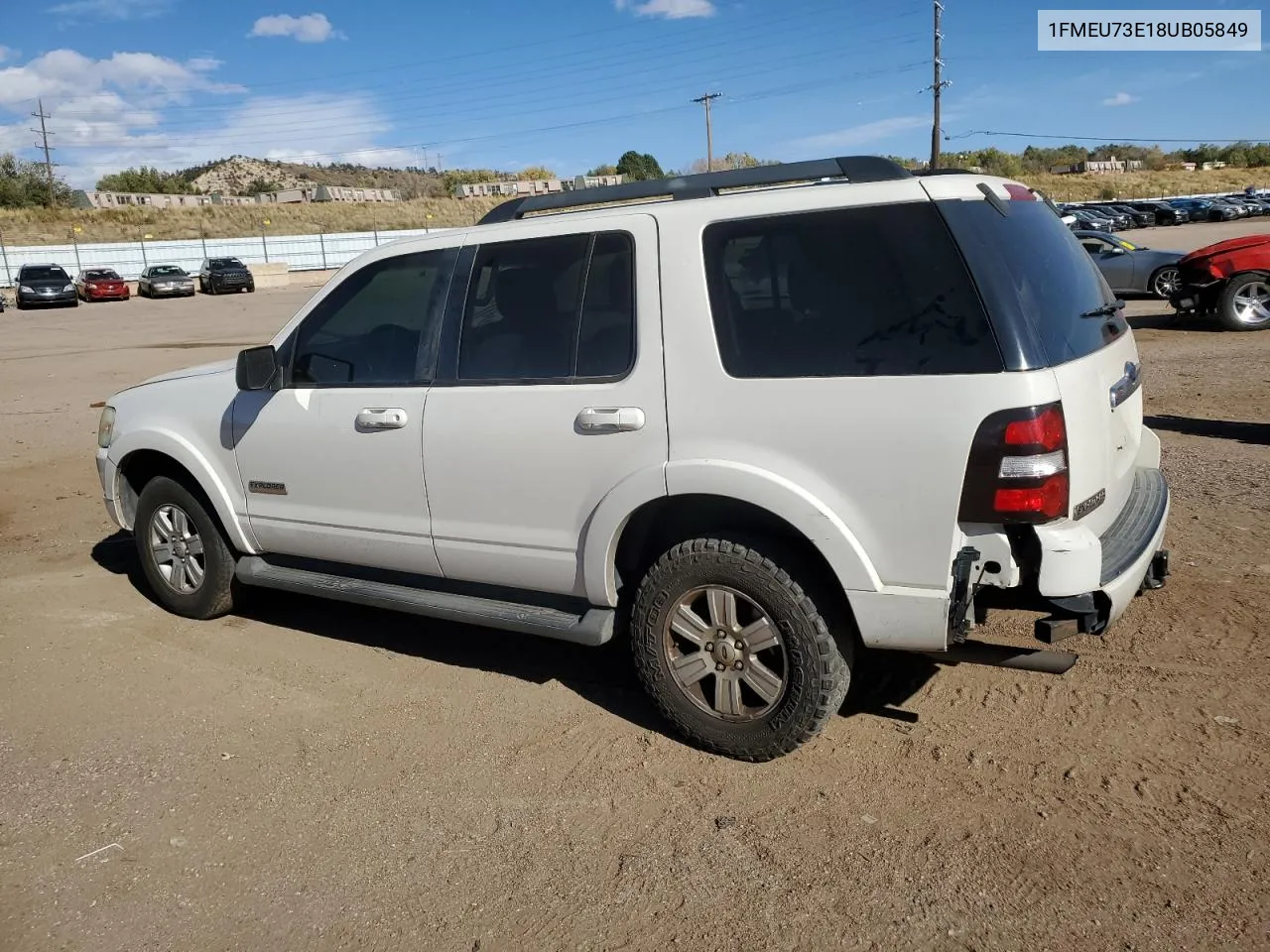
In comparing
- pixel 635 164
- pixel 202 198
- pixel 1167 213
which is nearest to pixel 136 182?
pixel 202 198

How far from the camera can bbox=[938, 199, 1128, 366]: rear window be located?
3195mm

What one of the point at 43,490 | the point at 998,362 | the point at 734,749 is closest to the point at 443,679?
the point at 734,749

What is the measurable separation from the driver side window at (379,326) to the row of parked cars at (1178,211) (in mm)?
53414

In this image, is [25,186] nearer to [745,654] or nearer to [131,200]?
[131,200]

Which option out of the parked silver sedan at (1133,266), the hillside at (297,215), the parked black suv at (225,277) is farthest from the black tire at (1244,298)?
the hillside at (297,215)

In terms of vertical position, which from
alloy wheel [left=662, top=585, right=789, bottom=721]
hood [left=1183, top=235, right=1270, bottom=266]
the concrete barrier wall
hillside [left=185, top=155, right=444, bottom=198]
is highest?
hillside [left=185, top=155, right=444, bottom=198]

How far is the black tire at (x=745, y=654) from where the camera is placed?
3508 mm

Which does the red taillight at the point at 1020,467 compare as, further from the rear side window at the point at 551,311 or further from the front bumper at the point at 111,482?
the front bumper at the point at 111,482

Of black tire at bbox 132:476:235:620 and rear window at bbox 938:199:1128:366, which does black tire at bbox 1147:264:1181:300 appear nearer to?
rear window at bbox 938:199:1128:366

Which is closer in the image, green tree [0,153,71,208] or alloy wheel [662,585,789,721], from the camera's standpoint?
alloy wheel [662,585,789,721]

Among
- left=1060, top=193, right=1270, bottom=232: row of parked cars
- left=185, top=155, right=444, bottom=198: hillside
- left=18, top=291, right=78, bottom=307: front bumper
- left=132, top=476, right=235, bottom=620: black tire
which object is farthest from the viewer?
left=185, top=155, right=444, bottom=198: hillside

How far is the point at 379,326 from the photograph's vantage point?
4602mm

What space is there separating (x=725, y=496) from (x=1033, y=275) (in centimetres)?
125

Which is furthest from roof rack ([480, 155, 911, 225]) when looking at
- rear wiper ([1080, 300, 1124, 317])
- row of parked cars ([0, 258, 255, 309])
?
row of parked cars ([0, 258, 255, 309])
